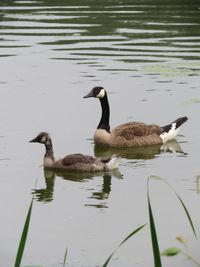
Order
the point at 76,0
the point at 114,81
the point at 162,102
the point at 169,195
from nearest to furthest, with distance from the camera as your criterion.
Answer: the point at 169,195 < the point at 162,102 < the point at 114,81 < the point at 76,0

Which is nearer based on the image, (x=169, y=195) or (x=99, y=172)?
(x=169, y=195)

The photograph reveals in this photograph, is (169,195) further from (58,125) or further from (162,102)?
(162,102)

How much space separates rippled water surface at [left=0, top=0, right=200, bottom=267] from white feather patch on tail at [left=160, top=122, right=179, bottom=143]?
0.50ft

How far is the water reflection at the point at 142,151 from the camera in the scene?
501 inches

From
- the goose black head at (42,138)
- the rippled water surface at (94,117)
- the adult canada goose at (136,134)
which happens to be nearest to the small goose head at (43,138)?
the goose black head at (42,138)

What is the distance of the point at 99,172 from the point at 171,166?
0.89 meters

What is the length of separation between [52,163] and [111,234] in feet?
9.39

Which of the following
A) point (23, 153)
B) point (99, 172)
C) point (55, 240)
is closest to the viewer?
point (55, 240)

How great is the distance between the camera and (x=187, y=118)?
44.8 feet

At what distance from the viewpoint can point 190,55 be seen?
1948cm

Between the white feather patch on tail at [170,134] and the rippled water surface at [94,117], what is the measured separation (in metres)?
0.15

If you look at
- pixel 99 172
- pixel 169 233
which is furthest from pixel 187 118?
pixel 169 233

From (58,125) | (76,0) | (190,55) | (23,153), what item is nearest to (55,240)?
(23,153)

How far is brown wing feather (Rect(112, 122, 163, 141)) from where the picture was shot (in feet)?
43.0
